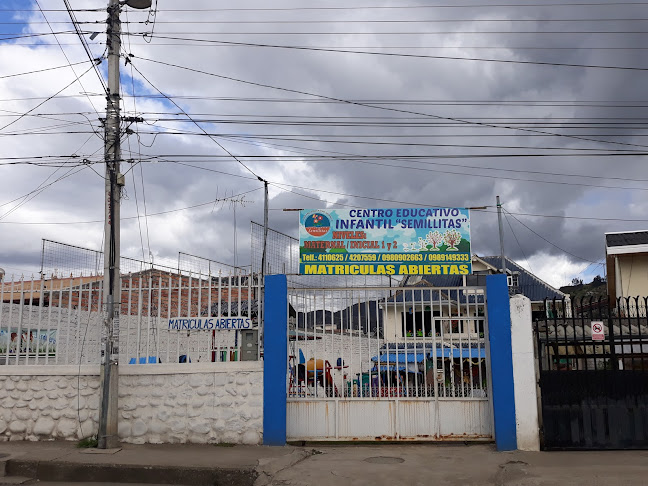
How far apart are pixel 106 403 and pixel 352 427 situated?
11.2 ft

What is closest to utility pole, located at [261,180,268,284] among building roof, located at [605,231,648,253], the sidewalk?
the sidewalk

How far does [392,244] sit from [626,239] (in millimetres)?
8330

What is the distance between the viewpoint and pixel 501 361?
7824mm

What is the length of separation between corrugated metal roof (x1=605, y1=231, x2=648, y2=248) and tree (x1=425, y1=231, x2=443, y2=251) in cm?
726

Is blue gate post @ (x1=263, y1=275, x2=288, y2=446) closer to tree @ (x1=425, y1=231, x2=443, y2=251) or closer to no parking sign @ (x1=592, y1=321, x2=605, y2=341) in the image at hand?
tree @ (x1=425, y1=231, x2=443, y2=251)

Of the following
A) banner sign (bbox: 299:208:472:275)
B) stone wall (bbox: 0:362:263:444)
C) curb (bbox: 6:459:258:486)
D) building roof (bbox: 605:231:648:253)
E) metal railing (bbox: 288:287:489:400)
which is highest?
building roof (bbox: 605:231:648:253)

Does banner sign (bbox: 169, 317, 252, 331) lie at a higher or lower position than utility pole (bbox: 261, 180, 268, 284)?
lower

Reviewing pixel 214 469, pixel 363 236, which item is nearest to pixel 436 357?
pixel 363 236

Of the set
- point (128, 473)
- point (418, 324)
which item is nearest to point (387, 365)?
point (418, 324)

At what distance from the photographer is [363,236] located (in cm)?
903

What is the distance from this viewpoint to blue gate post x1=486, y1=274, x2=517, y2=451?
769 centimetres

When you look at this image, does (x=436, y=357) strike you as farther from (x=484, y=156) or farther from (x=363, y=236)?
(x=484, y=156)

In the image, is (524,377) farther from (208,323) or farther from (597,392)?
(208,323)

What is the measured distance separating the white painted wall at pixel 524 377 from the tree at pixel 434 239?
1.57m
